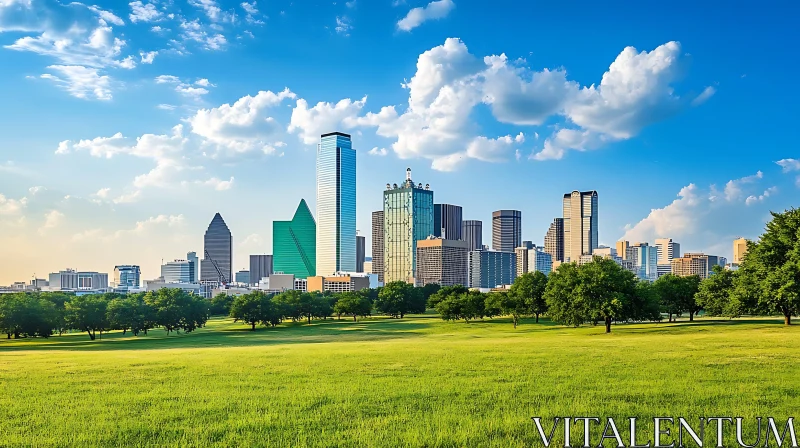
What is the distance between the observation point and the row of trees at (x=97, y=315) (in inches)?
3474

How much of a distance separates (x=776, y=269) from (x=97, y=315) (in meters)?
92.9

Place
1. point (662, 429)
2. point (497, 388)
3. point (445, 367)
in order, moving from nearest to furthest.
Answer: point (662, 429), point (497, 388), point (445, 367)

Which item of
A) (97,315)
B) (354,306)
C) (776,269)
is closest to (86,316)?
(97,315)

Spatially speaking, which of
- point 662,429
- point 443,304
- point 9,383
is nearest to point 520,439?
point 662,429

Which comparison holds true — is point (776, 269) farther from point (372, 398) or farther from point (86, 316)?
point (86, 316)

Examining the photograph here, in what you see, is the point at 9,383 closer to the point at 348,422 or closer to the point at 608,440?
the point at 348,422

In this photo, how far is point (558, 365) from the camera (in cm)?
2694

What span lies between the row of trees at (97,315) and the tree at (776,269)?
83.0m

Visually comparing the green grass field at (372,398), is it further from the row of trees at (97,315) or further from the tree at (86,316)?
the tree at (86,316)

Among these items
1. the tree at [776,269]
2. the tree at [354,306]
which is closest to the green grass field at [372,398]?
the tree at [776,269]

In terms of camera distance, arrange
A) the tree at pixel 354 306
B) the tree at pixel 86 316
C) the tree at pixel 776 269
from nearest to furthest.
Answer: the tree at pixel 776 269 < the tree at pixel 86 316 < the tree at pixel 354 306

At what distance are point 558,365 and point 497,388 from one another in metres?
7.39

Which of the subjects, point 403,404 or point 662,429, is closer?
point 662,429

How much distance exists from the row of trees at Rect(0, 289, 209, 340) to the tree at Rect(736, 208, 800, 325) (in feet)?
272
